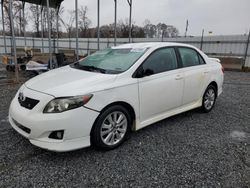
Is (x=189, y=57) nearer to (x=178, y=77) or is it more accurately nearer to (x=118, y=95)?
(x=178, y=77)

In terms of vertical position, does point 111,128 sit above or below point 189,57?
below

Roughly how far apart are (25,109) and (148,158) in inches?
66.4

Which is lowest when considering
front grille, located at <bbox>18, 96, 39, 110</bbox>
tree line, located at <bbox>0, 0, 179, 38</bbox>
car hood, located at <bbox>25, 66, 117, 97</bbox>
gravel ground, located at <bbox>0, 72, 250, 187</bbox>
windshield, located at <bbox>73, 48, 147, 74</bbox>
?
gravel ground, located at <bbox>0, 72, 250, 187</bbox>

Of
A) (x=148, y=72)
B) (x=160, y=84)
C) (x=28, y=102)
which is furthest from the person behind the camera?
(x=160, y=84)

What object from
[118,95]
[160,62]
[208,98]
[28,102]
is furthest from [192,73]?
[28,102]

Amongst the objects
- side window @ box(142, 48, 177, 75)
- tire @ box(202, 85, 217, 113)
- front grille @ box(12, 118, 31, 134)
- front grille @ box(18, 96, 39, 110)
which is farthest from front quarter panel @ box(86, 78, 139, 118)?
tire @ box(202, 85, 217, 113)

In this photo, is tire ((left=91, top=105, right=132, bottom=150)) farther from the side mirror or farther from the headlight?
the side mirror

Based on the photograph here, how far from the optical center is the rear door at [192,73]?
367 centimetres

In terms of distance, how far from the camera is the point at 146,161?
2.52 m

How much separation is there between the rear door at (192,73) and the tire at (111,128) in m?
1.42

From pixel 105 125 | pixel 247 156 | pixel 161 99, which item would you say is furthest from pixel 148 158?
pixel 247 156

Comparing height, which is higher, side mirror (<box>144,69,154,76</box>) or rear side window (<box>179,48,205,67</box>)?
rear side window (<box>179,48,205,67</box>)

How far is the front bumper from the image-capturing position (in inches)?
89.4

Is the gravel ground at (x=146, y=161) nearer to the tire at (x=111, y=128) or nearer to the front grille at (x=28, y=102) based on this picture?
the tire at (x=111, y=128)
